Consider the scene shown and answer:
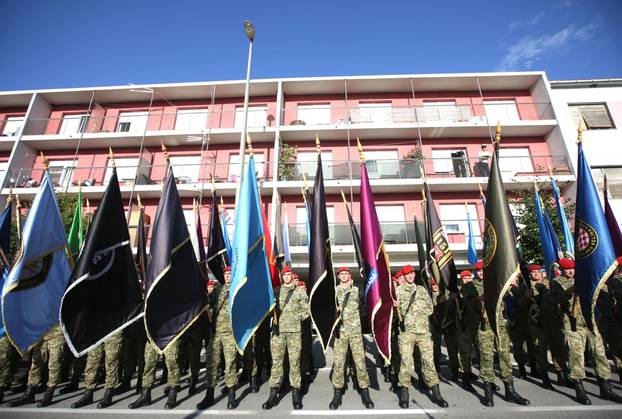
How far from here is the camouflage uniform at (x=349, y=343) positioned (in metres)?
4.20

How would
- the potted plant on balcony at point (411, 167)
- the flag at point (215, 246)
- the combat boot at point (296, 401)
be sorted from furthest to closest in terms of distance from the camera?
the potted plant on balcony at point (411, 167) < the flag at point (215, 246) < the combat boot at point (296, 401)

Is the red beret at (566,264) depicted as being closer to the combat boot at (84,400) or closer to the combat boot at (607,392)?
the combat boot at (607,392)

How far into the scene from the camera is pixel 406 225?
12961 millimetres

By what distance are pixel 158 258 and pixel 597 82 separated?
70.3 feet

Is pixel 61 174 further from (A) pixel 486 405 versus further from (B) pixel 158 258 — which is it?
(A) pixel 486 405

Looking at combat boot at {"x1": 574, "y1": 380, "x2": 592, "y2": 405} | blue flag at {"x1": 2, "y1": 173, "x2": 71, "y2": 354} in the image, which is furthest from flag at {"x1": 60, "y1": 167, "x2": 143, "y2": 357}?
combat boot at {"x1": 574, "y1": 380, "x2": 592, "y2": 405}

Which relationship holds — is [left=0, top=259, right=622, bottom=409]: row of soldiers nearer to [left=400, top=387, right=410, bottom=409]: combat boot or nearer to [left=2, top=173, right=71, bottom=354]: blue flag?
[left=400, top=387, right=410, bottom=409]: combat boot

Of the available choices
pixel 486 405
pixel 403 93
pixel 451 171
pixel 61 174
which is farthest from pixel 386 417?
pixel 61 174

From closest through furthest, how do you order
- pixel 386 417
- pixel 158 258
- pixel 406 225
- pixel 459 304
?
pixel 386 417
pixel 158 258
pixel 459 304
pixel 406 225

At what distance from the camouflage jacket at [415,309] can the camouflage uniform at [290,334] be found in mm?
1554

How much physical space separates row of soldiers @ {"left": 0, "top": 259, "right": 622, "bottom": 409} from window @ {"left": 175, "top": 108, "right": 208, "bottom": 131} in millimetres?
12580

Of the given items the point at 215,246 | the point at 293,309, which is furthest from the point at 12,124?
the point at 293,309

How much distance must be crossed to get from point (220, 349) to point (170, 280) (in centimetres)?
143

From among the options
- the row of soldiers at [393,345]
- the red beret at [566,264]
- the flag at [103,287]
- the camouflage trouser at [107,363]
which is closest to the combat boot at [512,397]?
the row of soldiers at [393,345]
